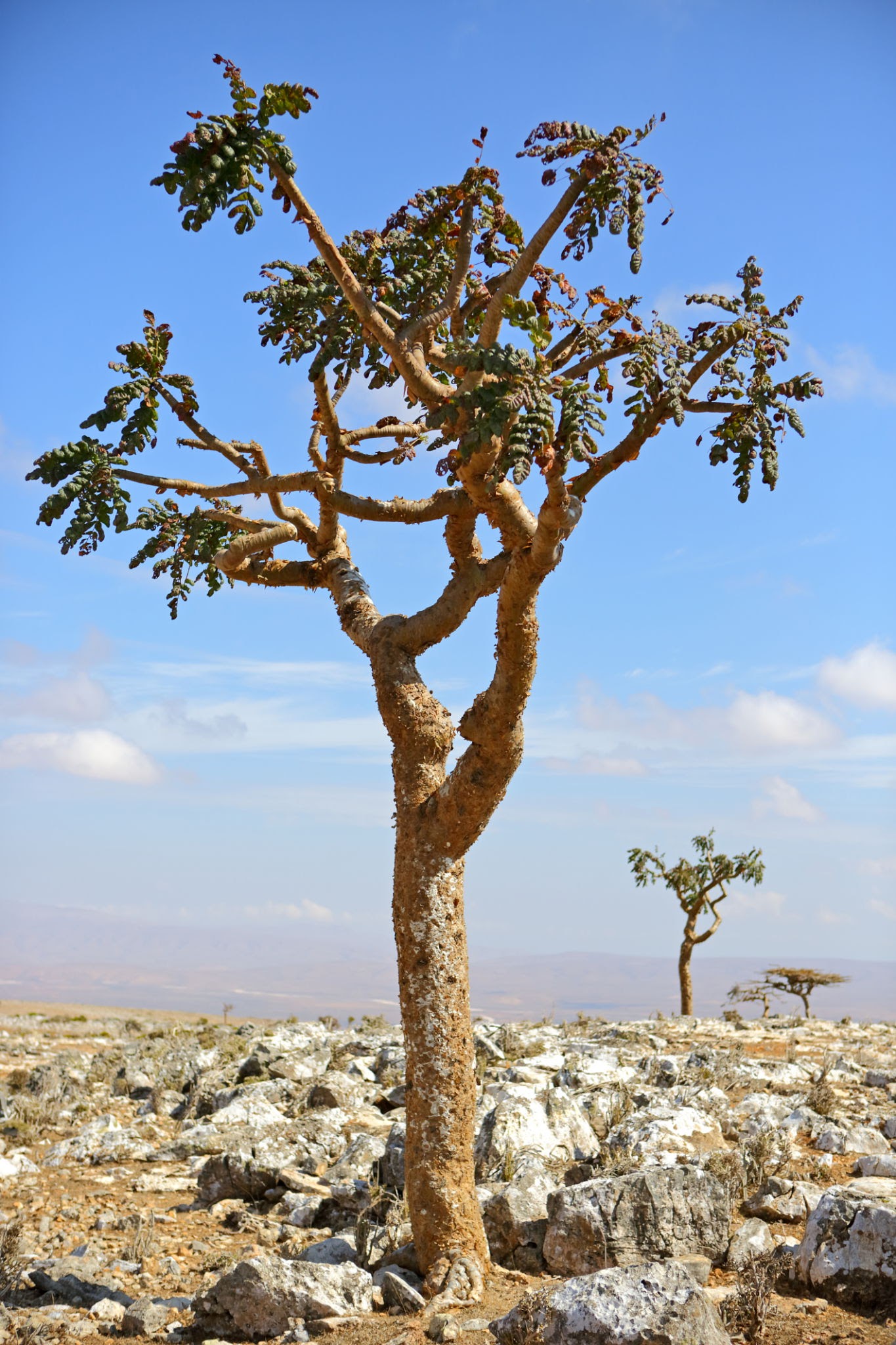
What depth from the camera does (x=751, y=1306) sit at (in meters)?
5.50

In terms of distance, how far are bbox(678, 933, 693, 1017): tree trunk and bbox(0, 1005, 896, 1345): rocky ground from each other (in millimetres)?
6873

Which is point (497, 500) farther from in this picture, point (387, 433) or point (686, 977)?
point (686, 977)

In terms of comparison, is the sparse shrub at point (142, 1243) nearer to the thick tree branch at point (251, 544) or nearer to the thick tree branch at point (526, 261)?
the thick tree branch at point (251, 544)

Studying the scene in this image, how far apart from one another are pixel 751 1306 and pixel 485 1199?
2.96 m

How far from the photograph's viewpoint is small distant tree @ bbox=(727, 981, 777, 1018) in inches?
1116

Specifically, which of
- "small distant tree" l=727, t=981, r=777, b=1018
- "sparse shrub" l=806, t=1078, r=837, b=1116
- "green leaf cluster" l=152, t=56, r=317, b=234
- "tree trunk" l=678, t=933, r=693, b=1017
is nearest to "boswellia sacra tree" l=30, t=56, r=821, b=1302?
"green leaf cluster" l=152, t=56, r=317, b=234

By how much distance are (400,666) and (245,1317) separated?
4.63 metres

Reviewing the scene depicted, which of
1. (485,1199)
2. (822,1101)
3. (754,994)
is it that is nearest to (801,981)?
(754,994)

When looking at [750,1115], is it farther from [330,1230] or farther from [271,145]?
[271,145]

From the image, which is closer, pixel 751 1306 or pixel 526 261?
pixel 751 1306

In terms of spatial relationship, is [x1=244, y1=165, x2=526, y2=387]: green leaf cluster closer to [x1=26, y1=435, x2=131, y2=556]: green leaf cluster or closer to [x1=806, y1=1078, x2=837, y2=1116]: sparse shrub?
[x1=26, y1=435, x2=131, y2=556]: green leaf cluster

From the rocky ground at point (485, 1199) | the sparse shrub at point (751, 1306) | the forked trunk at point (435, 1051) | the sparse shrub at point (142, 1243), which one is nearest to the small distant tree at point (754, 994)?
the rocky ground at point (485, 1199)

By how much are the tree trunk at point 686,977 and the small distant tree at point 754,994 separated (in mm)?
3473

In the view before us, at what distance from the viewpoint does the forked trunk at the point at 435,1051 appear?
23.3ft
